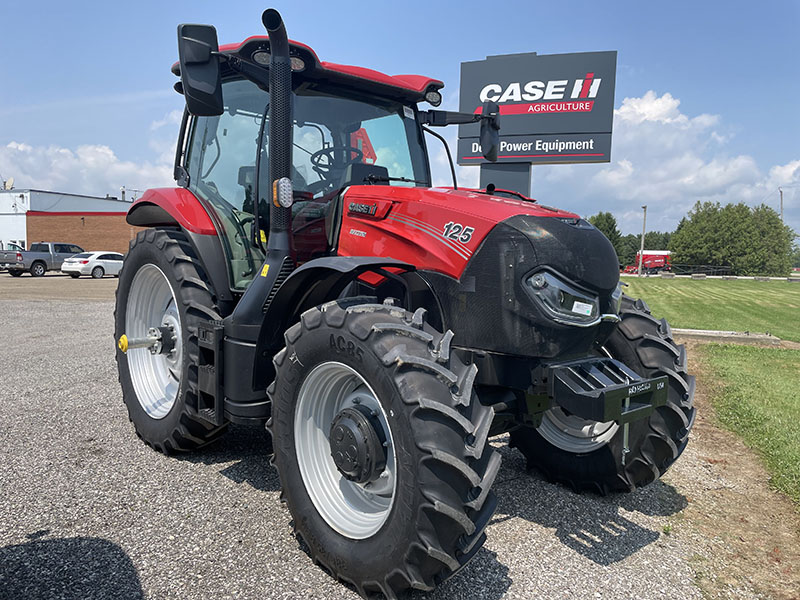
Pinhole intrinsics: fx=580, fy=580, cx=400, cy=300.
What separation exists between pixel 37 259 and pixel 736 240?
63960 mm

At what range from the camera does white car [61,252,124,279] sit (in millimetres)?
27297

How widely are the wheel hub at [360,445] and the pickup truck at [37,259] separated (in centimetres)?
3101

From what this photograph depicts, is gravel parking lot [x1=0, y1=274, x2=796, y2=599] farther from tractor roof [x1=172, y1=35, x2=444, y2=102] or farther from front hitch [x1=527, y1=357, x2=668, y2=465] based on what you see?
tractor roof [x1=172, y1=35, x2=444, y2=102]

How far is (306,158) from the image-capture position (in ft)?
12.2

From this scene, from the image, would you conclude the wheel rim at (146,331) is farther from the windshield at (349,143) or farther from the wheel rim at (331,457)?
the wheel rim at (331,457)

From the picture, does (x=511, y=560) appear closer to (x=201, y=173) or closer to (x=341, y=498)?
(x=341, y=498)

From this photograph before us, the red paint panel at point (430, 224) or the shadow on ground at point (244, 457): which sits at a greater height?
the red paint panel at point (430, 224)

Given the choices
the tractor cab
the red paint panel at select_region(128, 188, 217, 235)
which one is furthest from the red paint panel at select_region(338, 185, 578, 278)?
the red paint panel at select_region(128, 188, 217, 235)

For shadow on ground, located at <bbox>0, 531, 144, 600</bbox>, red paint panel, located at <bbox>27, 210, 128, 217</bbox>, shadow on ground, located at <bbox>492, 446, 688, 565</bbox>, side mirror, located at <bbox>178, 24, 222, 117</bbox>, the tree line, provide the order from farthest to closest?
the tree line
red paint panel, located at <bbox>27, 210, 128, 217</bbox>
shadow on ground, located at <bbox>492, 446, 688, 565</bbox>
side mirror, located at <bbox>178, 24, 222, 117</bbox>
shadow on ground, located at <bbox>0, 531, 144, 600</bbox>

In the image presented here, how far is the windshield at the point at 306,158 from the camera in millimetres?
3652

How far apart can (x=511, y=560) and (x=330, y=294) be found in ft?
5.59

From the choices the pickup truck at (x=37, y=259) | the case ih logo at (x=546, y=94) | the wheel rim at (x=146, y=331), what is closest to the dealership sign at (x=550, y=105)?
the case ih logo at (x=546, y=94)

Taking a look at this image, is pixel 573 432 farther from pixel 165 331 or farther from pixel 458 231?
pixel 165 331

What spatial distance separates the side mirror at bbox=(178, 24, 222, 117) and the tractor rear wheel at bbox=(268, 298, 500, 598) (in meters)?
1.27
